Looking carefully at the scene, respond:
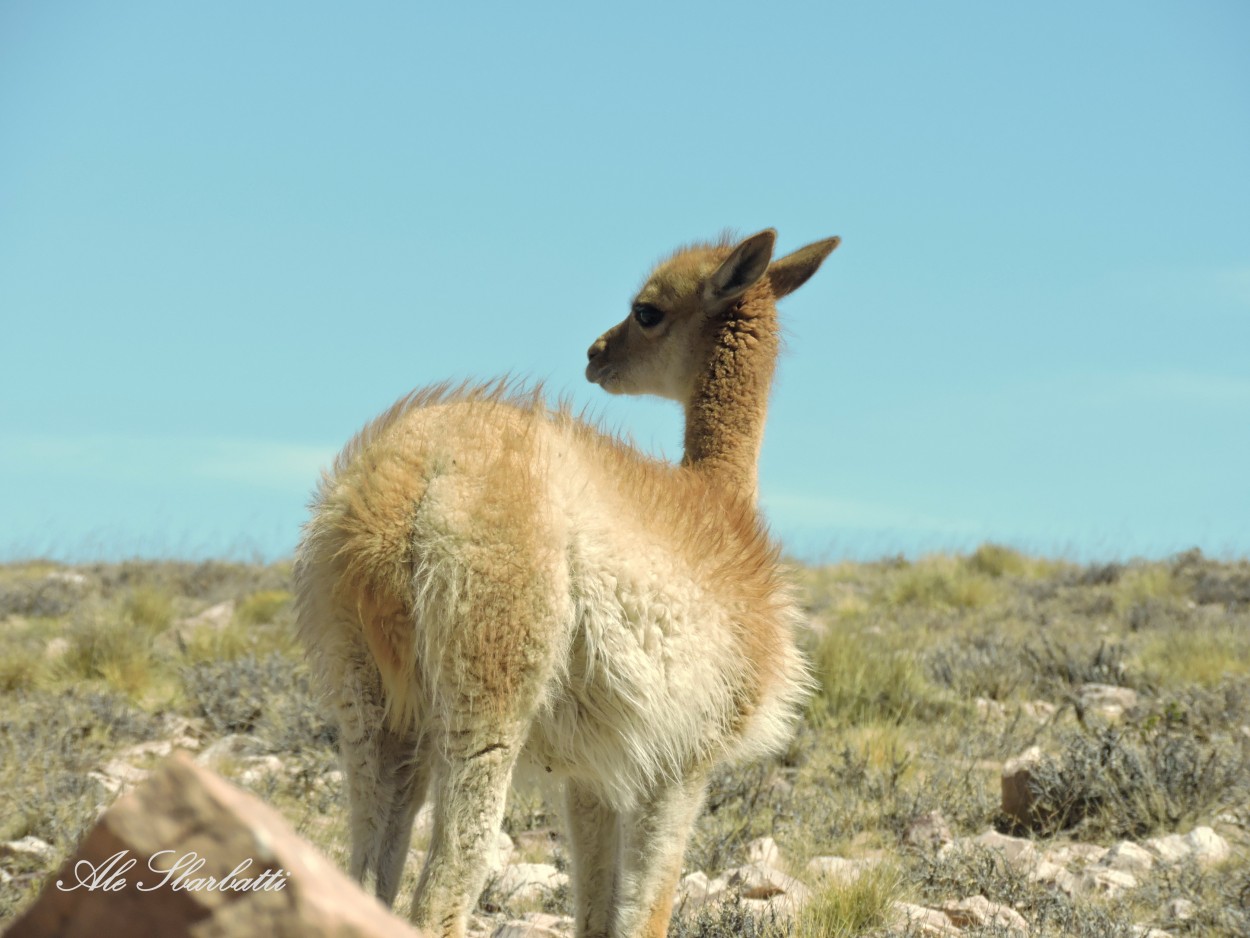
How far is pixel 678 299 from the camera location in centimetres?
556

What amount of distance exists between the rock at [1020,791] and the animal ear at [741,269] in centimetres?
311

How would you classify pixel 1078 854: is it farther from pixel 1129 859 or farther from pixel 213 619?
pixel 213 619

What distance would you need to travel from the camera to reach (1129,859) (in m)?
5.85

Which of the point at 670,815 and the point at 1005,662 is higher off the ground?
the point at 1005,662

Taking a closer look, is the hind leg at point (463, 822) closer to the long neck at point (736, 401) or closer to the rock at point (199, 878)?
the rock at point (199, 878)

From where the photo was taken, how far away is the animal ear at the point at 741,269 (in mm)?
5156

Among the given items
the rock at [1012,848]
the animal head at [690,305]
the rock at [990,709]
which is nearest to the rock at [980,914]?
the rock at [1012,848]

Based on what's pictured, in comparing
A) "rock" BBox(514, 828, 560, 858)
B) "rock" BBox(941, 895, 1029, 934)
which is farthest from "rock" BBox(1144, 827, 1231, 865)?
"rock" BBox(514, 828, 560, 858)

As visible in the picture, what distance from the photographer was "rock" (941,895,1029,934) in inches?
194

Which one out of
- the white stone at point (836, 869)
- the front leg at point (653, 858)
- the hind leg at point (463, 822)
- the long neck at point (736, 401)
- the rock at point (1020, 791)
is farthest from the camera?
the rock at point (1020, 791)

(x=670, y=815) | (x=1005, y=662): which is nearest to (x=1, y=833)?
(x=670, y=815)

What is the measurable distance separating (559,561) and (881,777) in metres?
4.13

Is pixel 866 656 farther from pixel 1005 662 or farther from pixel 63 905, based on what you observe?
pixel 63 905

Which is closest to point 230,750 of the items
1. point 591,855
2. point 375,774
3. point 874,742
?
point 591,855
